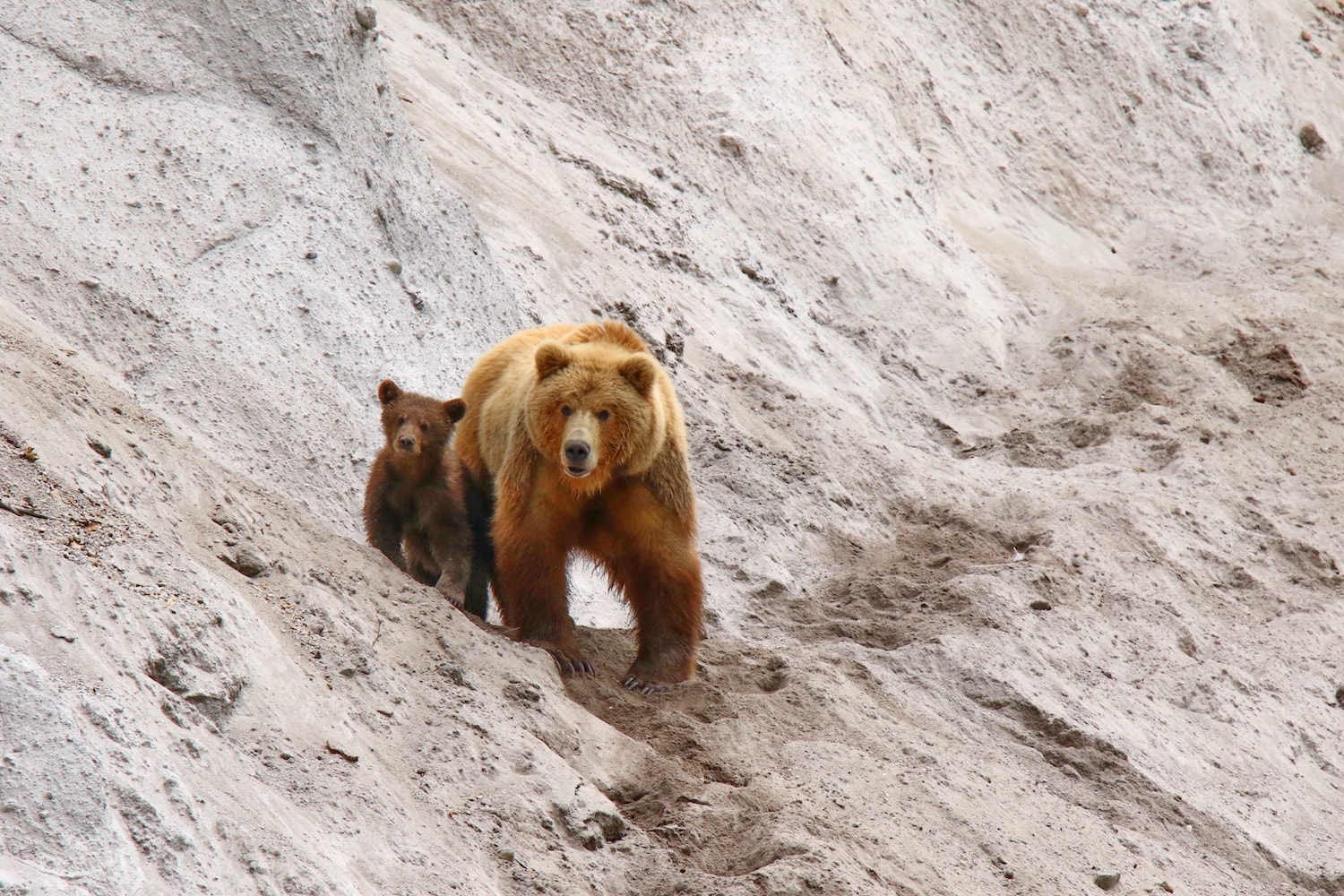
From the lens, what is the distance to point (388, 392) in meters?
6.67

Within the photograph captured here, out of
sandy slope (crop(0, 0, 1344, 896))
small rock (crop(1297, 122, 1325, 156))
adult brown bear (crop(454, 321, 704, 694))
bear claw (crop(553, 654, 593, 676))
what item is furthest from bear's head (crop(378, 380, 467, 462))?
small rock (crop(1297, 122, 1325, 156))

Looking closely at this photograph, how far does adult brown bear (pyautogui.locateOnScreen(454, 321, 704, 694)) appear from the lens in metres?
6.23

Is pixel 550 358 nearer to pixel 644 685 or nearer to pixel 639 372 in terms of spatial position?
pixel 639 372

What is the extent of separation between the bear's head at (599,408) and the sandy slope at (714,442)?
92cm

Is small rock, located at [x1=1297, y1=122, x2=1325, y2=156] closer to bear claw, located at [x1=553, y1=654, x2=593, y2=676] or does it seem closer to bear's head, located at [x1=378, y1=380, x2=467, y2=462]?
bear's head, located at [x1=378, y1=380, x2=467, y2=462]

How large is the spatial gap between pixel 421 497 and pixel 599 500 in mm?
864

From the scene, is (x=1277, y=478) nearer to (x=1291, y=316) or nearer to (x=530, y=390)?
(x=1291, y=316)

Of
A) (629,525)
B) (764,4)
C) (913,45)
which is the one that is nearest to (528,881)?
A: (629,525)

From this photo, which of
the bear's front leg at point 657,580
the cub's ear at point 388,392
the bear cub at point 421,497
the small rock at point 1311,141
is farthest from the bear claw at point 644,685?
the small rock at point 1311,141

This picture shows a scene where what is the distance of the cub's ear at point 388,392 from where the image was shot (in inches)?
262

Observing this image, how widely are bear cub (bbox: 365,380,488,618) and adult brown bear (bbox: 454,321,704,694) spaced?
22 cm

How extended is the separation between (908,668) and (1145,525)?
276cm

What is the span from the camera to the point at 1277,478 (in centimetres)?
1054

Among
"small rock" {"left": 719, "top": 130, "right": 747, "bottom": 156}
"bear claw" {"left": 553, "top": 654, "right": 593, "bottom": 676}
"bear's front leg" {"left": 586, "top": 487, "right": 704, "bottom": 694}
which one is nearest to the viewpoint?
"bear claw" {"left": 553, "top": 654, "right": 593, "bottom": 676}
